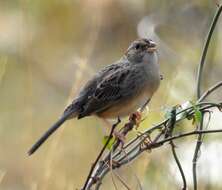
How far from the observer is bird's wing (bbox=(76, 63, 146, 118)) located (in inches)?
169

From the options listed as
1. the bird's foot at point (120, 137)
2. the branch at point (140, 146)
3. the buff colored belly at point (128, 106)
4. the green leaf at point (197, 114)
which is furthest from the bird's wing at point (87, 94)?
the green leaf at point (197, 114)

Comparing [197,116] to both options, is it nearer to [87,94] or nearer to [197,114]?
[197,114]

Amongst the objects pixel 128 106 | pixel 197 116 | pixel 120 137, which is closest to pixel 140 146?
pixel 120 137

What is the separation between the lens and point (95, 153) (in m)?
5.43

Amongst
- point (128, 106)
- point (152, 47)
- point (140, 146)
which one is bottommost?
point (140, 146)

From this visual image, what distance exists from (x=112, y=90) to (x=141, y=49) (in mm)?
284

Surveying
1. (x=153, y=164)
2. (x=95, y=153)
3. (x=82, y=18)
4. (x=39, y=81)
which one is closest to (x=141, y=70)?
(x=153, y=164)

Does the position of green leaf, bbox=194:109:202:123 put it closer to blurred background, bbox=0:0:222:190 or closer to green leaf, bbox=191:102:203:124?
green leaf, bbox=191:102:203:124

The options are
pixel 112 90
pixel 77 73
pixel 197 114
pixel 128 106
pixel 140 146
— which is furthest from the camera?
pixel 77 73

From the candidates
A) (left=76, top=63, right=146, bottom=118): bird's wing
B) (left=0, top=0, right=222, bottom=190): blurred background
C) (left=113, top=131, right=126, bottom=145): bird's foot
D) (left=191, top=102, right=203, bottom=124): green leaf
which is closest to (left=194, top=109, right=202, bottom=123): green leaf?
(left=191, top=102, right=203, bottom=124): green leaf

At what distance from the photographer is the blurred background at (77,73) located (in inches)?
174

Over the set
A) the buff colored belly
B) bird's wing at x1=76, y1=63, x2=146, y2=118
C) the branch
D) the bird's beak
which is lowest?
the branch

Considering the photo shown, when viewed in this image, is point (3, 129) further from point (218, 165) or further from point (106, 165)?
point (106, 165)

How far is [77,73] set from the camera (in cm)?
498
